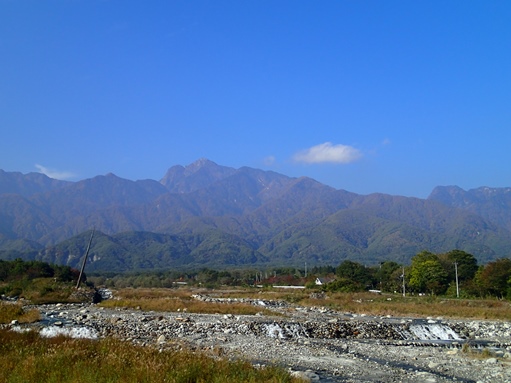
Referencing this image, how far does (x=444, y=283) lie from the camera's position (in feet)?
241

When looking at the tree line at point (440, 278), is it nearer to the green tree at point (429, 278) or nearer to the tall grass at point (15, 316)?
the green tree at point (429, 278)

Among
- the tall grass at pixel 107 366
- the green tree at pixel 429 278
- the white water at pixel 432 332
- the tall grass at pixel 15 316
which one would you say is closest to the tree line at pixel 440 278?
the green tree at pixel 429 278

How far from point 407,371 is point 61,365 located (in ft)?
37.7

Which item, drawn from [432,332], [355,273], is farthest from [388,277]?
[432,332]

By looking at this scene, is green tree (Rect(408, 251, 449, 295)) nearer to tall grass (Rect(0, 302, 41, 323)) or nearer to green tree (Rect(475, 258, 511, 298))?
green tree (Rect(475, 258, 511, 298))

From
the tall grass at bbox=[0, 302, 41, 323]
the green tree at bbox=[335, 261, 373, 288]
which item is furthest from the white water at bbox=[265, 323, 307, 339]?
the green tree at bbox=[335, 261, 373, 288]

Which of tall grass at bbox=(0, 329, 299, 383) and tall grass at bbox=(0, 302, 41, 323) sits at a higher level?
tall grass at bbox=(0, 329, 299, 383)

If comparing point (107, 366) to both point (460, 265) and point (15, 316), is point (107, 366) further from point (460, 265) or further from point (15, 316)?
point (460, 265)

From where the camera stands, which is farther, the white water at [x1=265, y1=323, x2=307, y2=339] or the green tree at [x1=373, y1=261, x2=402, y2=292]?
the green tree at [x1=373, y1=261, x2=402, y2=292]

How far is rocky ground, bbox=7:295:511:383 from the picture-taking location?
1656 cm

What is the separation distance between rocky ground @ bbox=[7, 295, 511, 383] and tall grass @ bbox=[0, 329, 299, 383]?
13.5ft

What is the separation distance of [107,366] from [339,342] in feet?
54.0

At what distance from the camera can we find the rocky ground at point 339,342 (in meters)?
16.6

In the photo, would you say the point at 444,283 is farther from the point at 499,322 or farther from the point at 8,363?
the point at 8,363
